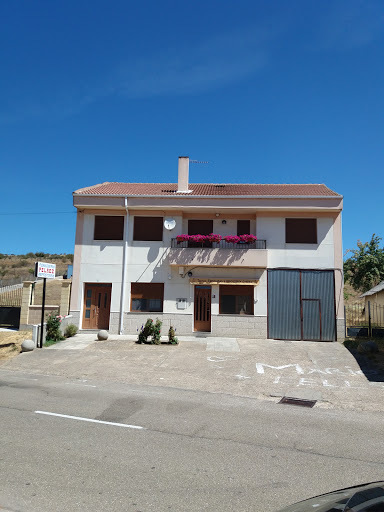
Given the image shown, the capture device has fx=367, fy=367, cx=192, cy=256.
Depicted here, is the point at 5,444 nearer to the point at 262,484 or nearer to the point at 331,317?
the point at 262,484

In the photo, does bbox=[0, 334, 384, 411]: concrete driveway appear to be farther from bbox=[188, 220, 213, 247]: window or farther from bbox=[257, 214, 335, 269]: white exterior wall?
bbox=[188, 220, 213, 247]: window

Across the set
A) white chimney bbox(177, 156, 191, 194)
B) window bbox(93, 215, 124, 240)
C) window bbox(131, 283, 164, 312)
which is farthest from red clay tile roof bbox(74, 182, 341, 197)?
window bbox(131, 283, 164, 312)

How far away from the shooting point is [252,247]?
18.3 meters

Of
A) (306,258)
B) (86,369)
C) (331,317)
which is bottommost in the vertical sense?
(86,369)

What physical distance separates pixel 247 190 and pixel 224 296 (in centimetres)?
666

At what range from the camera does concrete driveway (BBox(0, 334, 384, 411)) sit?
30.8 feet

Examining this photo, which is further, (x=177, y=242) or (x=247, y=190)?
(x=247, y=190)

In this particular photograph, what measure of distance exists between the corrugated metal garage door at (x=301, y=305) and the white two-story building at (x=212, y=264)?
0.16 feet

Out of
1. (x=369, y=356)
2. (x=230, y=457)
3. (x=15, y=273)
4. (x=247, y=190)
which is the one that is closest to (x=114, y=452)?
(x=230, y=457)

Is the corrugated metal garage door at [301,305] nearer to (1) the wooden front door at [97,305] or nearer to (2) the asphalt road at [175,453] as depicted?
(1) the wooden front door at [97,305]

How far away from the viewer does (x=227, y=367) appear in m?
12.0

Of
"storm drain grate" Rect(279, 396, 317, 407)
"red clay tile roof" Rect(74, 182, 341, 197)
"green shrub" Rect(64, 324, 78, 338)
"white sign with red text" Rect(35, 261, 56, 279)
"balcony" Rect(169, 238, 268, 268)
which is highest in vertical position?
"red clay tile roof" Rect(74, 182, 341, 197)

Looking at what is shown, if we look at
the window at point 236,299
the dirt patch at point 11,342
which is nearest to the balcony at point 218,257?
the window at point 236,299

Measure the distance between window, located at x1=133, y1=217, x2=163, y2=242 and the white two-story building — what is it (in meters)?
0.05
